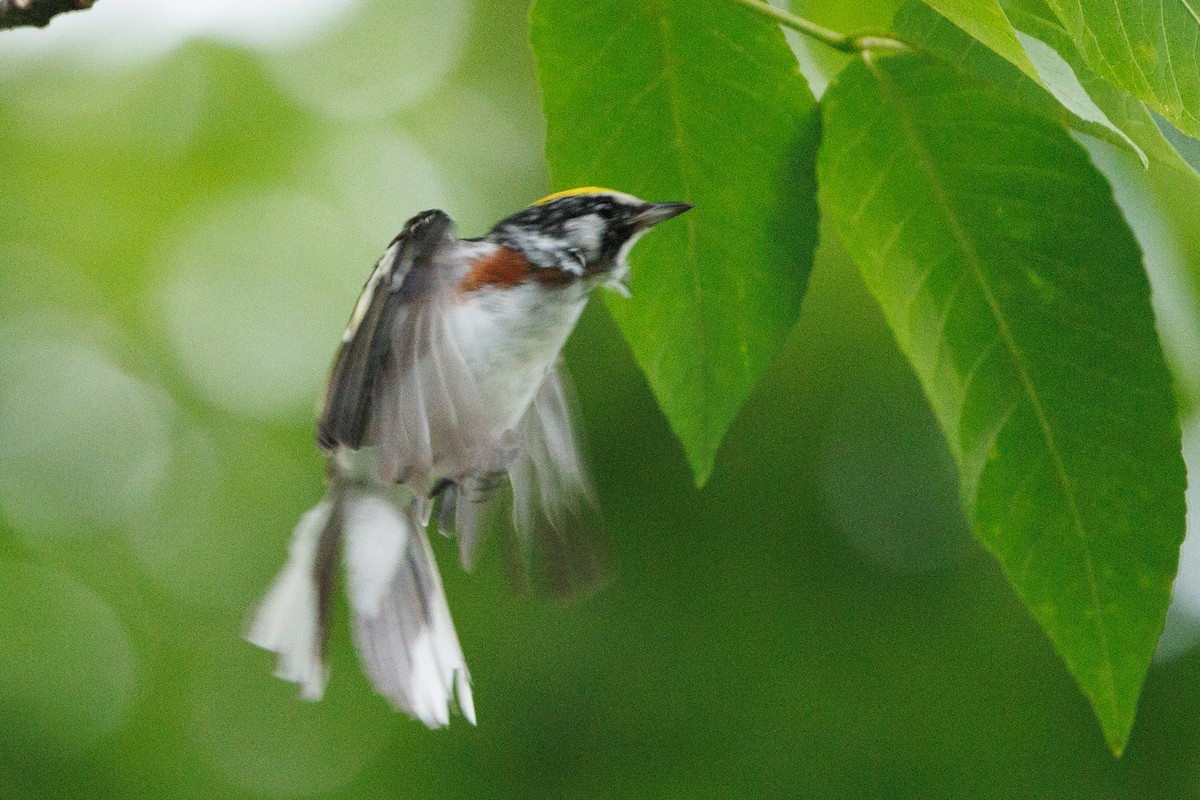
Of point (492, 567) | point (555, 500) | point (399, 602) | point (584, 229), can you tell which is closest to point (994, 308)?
point (584, 229)

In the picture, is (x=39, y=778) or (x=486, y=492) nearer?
(x=486, y=492)

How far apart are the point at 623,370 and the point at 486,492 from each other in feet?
17.3

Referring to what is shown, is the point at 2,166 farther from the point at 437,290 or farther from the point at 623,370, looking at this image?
the point at 437,290

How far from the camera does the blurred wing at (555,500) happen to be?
4.52 feet

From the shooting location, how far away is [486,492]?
4.21ft

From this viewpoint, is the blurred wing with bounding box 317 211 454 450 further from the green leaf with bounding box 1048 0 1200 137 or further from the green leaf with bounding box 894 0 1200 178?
the green leaf with bounding box 1048 0 1200 137

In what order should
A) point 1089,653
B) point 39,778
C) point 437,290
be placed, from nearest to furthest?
1. point 1089,653
2. point 437,290
3. point 39,778

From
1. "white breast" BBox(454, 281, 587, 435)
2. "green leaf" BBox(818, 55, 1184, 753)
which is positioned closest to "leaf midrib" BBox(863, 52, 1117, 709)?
"green leaf" BBox(818, 55, 1184, 753)

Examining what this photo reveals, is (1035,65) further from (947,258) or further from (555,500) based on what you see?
(555,500)

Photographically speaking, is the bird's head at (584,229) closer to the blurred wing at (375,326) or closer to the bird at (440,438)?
the bird at (440,438)

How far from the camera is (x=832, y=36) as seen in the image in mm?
1068

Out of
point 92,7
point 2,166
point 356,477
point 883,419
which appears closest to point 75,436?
point 2,166

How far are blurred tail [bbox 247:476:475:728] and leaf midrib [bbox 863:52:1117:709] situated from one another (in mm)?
590

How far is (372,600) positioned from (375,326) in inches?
15.3
